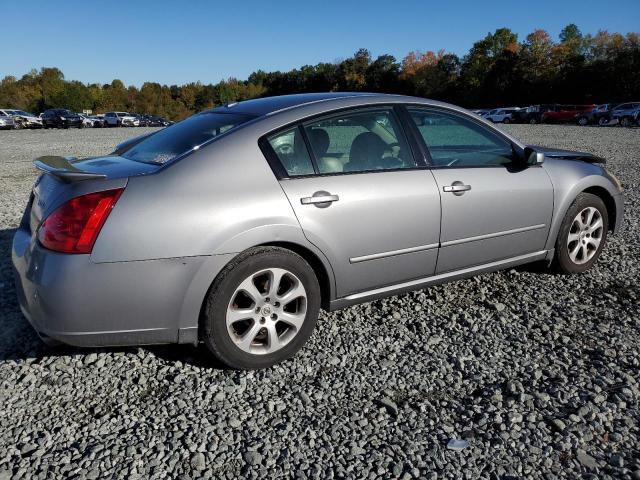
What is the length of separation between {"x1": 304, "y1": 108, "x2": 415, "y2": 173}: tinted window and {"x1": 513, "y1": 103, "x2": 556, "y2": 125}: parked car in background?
41423mm

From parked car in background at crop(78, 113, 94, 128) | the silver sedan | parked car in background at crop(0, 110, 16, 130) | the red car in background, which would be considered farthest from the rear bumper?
parked car in background at crop(78, 113, 94, 128)

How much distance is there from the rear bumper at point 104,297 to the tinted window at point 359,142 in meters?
1.07

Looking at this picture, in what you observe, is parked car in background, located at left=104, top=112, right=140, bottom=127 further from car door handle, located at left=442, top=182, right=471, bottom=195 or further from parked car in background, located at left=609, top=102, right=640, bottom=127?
car door handle, located at left=442, top=182, right=471, bottom=195

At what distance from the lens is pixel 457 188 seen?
367 cm

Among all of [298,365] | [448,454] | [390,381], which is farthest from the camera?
[298,365]

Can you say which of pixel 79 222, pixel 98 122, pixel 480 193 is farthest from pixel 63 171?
pixel 98 122

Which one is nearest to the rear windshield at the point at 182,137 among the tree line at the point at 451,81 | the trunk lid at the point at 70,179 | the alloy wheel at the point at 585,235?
the trunk lid at the point at 70,179

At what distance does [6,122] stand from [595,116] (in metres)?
41.0

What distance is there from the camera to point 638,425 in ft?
8.37

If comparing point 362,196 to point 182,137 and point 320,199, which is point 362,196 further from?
point 182,137

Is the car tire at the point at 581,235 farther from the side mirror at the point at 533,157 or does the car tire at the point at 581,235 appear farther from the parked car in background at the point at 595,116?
the parked car in background at the point at 595,116

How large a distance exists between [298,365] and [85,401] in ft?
3.87

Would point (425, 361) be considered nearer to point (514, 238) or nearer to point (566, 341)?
point (566, 341)

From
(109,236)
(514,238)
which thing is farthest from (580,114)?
(109,236)
